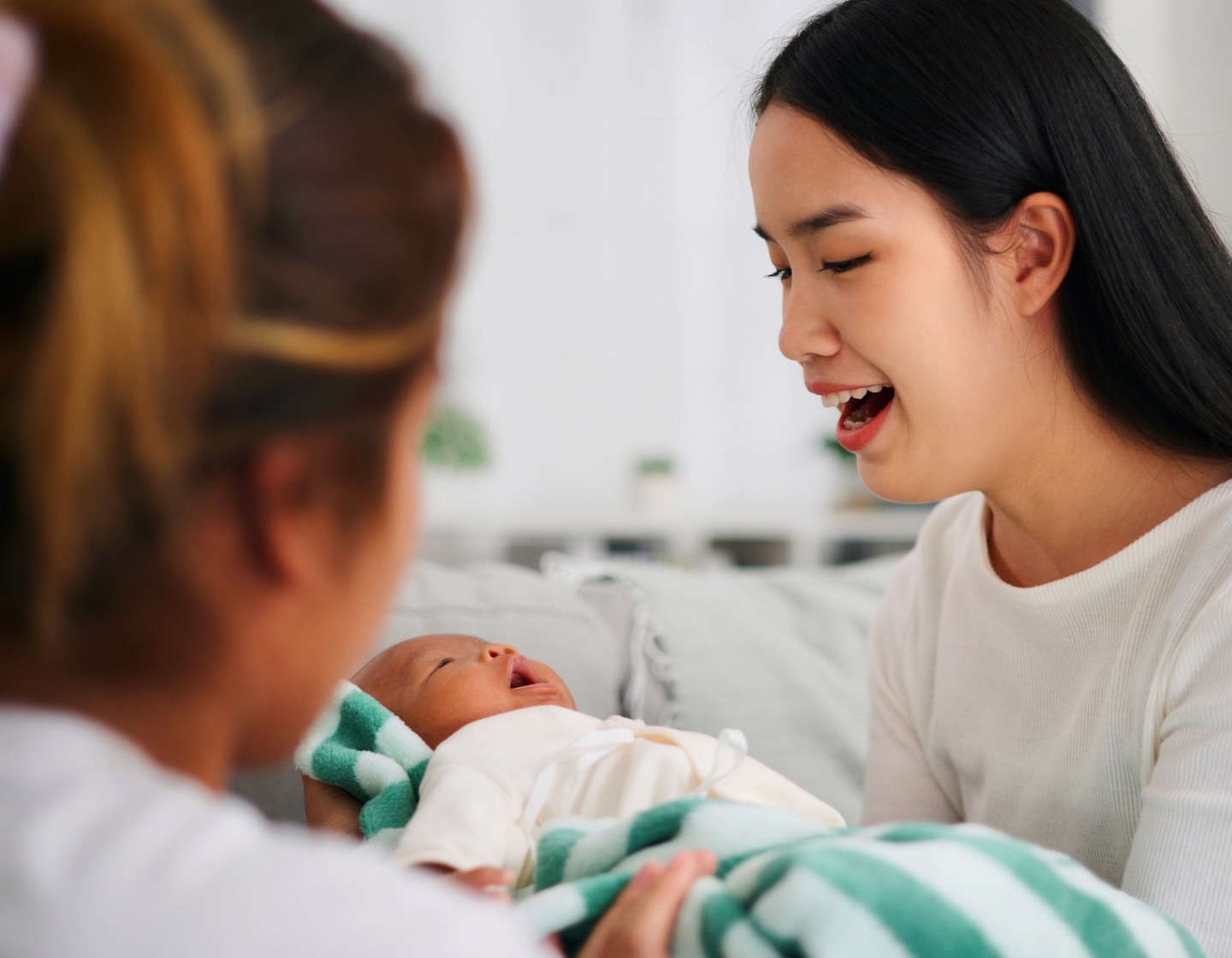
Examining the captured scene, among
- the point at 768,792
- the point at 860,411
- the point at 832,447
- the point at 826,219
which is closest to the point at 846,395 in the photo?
the point at 860,411

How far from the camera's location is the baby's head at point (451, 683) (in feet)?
3.84

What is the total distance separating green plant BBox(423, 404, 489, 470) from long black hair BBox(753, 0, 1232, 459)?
243 cm

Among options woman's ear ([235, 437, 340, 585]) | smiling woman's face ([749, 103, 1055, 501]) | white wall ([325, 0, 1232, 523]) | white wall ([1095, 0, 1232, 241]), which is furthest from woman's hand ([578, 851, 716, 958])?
white wall ([325, 0, 1232, 523])

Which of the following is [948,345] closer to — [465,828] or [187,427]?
[465,828]

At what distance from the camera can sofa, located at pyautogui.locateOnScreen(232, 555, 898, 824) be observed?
4.69ft

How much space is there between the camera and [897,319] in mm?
1119

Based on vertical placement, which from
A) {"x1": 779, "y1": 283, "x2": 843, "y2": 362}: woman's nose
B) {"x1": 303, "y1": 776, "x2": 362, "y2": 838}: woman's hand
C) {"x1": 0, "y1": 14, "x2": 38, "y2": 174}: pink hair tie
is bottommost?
{"x1": 303, "y1": 776, "x2": 362, "y2": 838}: woman's hand

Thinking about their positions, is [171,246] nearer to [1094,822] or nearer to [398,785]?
[398,785]

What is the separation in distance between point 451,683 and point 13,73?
0.82m

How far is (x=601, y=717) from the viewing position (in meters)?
1.40

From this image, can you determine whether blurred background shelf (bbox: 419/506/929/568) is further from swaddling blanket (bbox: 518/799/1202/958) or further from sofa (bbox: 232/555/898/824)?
swaddling blanket (bbox: 518/799/1202/958)

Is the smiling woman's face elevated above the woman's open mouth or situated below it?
above

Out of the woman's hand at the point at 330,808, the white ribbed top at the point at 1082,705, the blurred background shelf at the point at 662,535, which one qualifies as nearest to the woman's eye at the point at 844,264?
the white ribbed top at the point at 1082,705

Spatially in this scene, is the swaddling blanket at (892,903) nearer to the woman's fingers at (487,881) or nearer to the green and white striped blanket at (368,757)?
the woman's fingers at (487,881)
